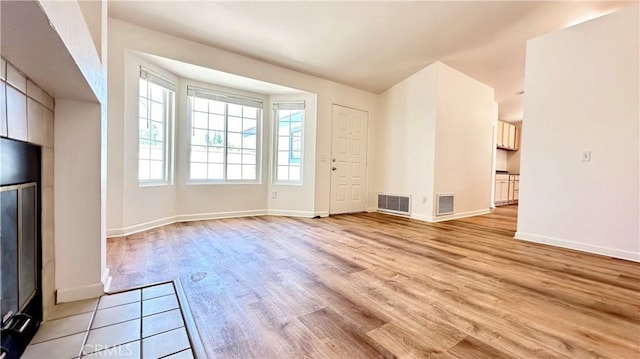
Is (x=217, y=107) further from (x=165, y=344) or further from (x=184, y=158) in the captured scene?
(x=165, y=344)

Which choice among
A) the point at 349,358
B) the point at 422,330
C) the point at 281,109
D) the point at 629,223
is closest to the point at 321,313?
the point at 349,358

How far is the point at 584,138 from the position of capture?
285cm

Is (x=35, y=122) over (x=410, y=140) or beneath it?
beneath

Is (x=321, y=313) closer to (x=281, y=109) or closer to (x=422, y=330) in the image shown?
(x=422, y=330)

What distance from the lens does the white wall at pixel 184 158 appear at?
297cm

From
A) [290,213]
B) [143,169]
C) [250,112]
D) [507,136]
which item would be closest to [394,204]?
[290,213]

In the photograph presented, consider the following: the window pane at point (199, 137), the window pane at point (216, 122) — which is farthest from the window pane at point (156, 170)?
the window pane at point (216, 122)

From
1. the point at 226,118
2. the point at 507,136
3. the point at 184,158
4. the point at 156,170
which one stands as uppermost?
the point at 507,136

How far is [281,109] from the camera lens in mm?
4613

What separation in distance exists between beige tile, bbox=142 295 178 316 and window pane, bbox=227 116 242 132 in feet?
10.5

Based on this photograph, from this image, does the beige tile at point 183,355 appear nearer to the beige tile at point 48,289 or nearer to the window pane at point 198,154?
the beige tile at point 48,289

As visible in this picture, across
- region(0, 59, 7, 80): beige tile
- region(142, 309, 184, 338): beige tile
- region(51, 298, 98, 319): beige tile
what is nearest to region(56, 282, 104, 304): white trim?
region(51, 298, 98, 319): beige tile

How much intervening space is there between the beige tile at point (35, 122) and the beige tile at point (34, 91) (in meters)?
0.02

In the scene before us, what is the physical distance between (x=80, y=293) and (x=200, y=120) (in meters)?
3.04
